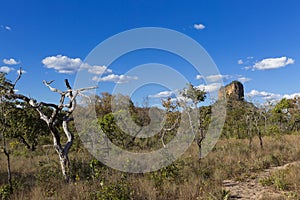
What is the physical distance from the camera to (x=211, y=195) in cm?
550

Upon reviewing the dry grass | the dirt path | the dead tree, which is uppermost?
the dead tree

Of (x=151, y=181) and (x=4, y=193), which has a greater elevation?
(x=4, y=193)

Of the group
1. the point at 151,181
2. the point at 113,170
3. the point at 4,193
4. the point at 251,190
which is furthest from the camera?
the point at 113,170

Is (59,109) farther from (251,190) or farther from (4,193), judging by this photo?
(251,190)

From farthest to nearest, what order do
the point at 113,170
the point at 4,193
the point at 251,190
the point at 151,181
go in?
the point at 113,170
the point at 151,181
the point at 251,190
the point at 4,193

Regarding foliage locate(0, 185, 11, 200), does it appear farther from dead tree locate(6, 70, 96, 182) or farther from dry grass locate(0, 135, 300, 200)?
dead tree locate(6, 70, 96, 182)

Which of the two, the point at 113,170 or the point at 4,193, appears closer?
the point at 4,193

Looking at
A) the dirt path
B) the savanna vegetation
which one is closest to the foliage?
the savanna vegetation

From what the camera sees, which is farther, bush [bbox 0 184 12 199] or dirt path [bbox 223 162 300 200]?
dirt path [bbox 223 162 300 200]

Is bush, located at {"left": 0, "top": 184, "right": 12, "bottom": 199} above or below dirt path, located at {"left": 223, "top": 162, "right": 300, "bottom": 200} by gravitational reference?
above

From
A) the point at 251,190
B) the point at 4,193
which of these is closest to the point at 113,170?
the point at 4,193

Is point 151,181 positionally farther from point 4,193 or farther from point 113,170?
point 4,193

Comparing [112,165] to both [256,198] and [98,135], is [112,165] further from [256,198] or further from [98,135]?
[256,198]

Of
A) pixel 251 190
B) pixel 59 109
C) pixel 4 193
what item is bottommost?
pixel 251 190
